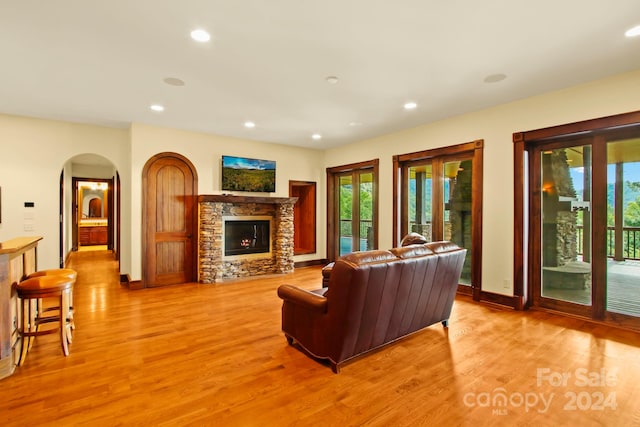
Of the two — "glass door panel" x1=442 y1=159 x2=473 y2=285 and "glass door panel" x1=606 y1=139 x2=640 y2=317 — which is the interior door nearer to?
"glass door panel" x1=442 y1=159 x2=473 y2=285

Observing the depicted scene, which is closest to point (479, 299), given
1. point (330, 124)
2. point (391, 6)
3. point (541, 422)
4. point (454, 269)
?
point (454, 269)

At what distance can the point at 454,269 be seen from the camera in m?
3.39

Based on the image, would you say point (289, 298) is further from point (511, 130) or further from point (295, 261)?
point (295, 261)

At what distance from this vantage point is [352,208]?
7375 millimetres

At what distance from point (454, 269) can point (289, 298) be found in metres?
1.80

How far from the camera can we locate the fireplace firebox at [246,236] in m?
6.38

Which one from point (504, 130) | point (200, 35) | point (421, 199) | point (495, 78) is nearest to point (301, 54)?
point (200, 35)

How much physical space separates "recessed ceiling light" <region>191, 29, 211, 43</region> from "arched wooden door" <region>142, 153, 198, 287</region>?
11.2 ft

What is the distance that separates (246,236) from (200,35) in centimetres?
439

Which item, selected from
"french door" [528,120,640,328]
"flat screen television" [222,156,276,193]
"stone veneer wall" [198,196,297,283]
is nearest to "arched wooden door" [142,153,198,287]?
"stone veneer wall" [198,196,297,283]

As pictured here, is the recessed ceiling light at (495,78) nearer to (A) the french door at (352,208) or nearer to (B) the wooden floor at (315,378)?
(B) the wooden floor at (315,378)

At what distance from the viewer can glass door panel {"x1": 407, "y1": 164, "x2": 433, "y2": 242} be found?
18.6 feet

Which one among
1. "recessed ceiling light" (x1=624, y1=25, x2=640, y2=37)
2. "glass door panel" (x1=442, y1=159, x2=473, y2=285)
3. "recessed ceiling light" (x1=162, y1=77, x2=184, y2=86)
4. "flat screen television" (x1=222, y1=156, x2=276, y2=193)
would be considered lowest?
"glass door panel" (x1=442, y1=159, x2=473, y2=285)

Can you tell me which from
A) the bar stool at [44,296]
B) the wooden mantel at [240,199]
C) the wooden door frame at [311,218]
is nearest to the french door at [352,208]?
the wooden door frame at [311,218]
